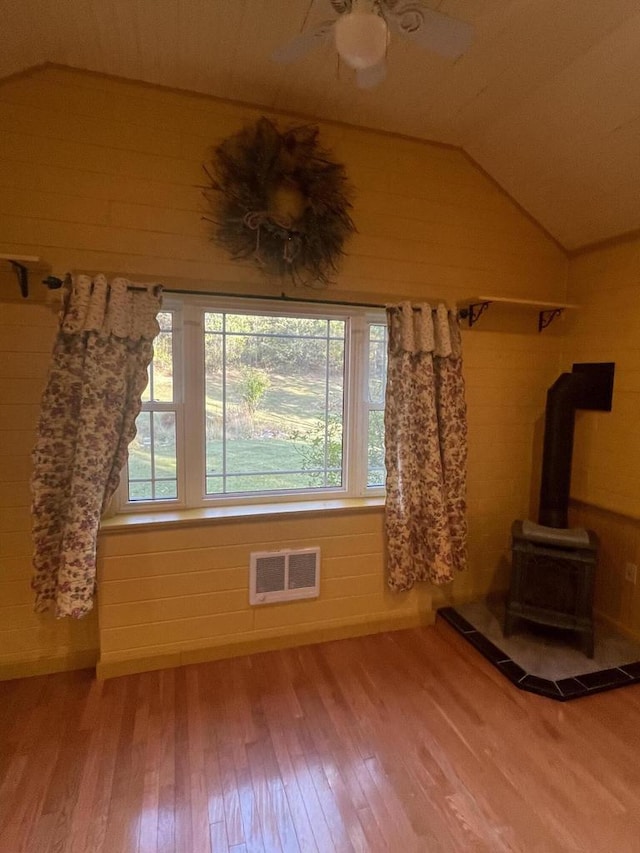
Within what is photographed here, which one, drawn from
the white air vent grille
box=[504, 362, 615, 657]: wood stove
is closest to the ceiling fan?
box=[504, 362, 615, 657]: wood stove

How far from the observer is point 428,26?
4.39ft

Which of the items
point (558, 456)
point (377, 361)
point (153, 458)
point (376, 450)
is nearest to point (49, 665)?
point (153, 458)

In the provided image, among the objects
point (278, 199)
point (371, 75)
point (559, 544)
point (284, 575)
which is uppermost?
point (371, 75)

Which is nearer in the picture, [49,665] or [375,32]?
[375,32]

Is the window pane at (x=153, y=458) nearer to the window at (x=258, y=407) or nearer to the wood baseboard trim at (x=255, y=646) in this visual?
the window at (x=258, y=407)

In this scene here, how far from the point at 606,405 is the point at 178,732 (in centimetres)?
286

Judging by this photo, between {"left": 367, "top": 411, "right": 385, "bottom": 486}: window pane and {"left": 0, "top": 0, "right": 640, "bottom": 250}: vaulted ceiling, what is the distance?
1.63 meters

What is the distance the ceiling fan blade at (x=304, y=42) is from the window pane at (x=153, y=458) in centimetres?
163

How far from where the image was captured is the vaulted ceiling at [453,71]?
1.72 metres

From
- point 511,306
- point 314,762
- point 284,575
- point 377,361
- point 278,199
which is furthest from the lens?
point 511,306

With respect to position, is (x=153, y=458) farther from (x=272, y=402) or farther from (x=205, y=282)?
(x=205, y=282)

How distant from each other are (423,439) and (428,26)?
70.0 inches

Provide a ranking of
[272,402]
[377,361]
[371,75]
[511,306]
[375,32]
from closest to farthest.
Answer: [375,32] < [371,75] < [272,402] < [377,361] < [511,306]

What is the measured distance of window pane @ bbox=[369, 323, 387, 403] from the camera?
2732mm
